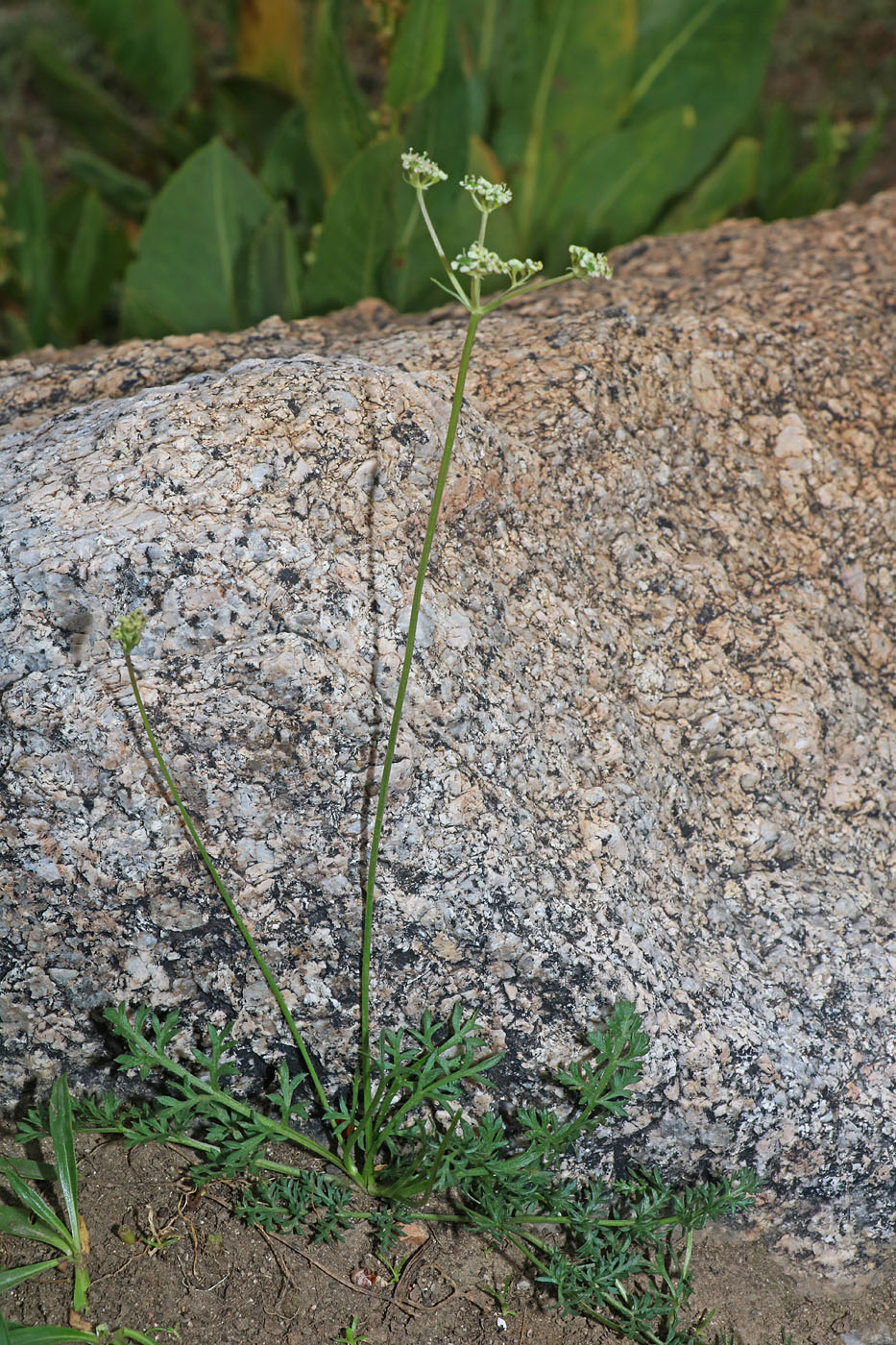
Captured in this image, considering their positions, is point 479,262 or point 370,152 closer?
point 479,262

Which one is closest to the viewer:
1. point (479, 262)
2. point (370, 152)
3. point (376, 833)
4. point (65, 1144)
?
point (479, 262)

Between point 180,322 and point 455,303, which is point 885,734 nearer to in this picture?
point 455,303

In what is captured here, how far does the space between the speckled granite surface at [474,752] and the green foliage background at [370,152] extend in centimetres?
94

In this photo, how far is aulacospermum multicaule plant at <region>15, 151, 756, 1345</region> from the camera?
1377mm

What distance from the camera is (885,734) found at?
5.86 ft

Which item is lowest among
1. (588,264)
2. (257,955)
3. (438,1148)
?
(438,1148)

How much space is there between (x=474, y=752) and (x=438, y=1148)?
524 millimetres

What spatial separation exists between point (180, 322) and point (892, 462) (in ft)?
5.58

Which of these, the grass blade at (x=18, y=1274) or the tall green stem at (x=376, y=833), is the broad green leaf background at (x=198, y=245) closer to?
the tall green stem at (x=376, y=833)

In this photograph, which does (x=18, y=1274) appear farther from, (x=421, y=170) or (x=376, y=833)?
(x=421, y=170)

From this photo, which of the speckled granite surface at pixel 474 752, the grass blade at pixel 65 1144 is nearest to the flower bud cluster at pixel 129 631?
the speckled granite surface at pixel 474 752

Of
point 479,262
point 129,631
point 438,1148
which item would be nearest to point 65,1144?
point 438,1148

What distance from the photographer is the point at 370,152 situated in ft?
7.52

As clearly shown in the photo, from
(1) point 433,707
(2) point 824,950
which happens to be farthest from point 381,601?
(2) point 824,950
